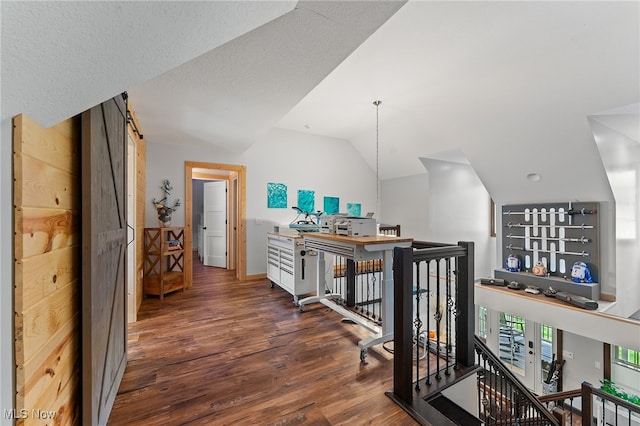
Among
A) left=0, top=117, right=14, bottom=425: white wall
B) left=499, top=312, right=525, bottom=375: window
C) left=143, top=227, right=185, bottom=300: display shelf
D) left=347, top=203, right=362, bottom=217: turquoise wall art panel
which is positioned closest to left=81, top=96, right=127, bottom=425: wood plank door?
left=0, top=117, right=14, bottom=425: white wall

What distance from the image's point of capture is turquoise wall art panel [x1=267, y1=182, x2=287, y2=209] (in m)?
5.14

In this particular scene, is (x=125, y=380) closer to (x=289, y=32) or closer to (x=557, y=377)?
(x=289, y=32)

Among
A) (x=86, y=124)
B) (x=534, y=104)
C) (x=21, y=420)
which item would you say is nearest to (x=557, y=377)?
(x=534, y=104)

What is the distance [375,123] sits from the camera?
5281mm

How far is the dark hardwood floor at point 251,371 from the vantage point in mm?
1618

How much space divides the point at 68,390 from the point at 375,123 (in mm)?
5371

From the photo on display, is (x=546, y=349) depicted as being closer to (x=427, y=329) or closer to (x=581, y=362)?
(x=581, y=362)

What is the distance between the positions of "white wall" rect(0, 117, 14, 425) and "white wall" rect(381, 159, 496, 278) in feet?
20.0

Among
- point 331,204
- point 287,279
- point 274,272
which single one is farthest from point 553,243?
point 274,272

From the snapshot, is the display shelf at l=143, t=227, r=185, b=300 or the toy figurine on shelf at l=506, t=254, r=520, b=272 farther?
the toy figurine on shelf at l=506, t=254, r=520, b=272

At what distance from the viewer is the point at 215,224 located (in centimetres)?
627

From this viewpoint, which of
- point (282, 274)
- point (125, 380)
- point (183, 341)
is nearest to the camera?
point (125, 380)

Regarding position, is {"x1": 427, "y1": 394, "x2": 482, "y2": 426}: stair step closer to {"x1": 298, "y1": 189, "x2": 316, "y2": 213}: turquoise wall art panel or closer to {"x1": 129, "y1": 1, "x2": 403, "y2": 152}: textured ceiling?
{"x1": 129, "y1": 1, "x2": 403, "y2": 152}: textured ceiling

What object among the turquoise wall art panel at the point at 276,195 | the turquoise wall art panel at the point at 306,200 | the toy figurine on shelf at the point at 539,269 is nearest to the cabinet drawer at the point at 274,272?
the turquoise wall art panel at the point at 276,195
